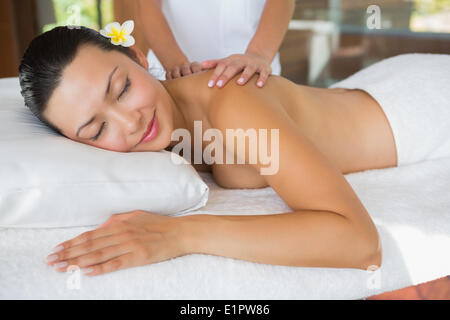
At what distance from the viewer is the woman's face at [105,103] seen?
3.50 ft

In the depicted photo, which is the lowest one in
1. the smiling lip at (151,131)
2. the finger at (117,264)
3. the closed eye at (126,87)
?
the finger at (117,264)

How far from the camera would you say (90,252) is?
94cm

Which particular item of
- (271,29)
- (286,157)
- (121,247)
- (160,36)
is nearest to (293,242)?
(286,157)

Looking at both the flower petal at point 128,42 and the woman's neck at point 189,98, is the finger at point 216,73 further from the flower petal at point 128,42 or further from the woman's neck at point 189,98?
the flower petal at point 128,42

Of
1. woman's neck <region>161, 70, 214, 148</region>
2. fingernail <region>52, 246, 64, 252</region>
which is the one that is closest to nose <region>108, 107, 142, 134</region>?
woman's neck <region>161, 70, 214, 148</region>

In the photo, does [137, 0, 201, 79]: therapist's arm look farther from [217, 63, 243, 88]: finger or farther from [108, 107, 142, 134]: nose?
[108, 107, 142, 134]: nose

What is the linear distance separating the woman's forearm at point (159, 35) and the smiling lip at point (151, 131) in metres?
0.51

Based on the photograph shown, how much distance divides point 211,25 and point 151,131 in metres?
0.81

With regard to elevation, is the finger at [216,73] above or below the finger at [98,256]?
above

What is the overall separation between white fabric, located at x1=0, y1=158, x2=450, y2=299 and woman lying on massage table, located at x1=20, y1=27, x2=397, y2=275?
0.9 inches

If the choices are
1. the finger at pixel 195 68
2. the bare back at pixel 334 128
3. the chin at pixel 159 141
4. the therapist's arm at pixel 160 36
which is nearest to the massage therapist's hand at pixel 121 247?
the chin at pixel 159 141

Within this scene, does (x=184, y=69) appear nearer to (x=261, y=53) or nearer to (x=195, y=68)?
(x=195, y=68)

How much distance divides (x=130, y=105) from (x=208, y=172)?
453 millimetres
